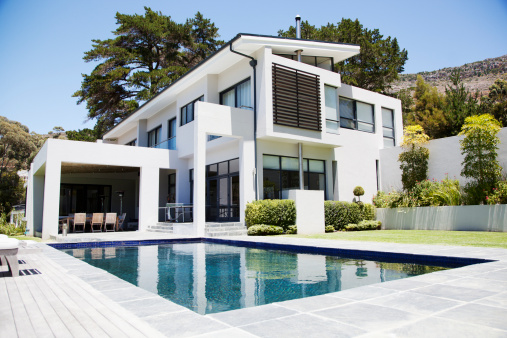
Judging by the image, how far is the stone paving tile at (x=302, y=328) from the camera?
8.14ft

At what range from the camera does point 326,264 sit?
22.8 ft

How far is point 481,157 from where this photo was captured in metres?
13.3

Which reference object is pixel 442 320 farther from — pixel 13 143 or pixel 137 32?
pixel 13 143

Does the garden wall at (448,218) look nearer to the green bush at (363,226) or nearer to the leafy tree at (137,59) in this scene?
the green bush at (363,226)

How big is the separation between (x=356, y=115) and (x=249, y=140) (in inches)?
269

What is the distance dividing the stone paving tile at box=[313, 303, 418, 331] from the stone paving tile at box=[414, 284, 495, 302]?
0.87m

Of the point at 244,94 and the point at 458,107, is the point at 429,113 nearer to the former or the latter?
the point at 458,107

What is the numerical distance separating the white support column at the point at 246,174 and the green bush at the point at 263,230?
3.78ft

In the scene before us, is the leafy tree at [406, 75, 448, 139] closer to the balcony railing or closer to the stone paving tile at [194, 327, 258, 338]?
the balcony railing

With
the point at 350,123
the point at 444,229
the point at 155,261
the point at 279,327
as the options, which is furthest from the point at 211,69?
the point at 279,327

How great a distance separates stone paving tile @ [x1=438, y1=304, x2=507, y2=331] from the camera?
2720mm

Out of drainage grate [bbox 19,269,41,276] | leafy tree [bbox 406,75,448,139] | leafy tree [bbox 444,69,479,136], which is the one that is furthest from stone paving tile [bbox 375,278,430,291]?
leafy tree [bbox 406,75,448,139]

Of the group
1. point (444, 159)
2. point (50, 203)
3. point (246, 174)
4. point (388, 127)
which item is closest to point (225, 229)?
point (246, 174)

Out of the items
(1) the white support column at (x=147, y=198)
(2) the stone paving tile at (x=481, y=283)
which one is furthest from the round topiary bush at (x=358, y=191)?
(2) the stone paving tile at (x=481, y=283)
